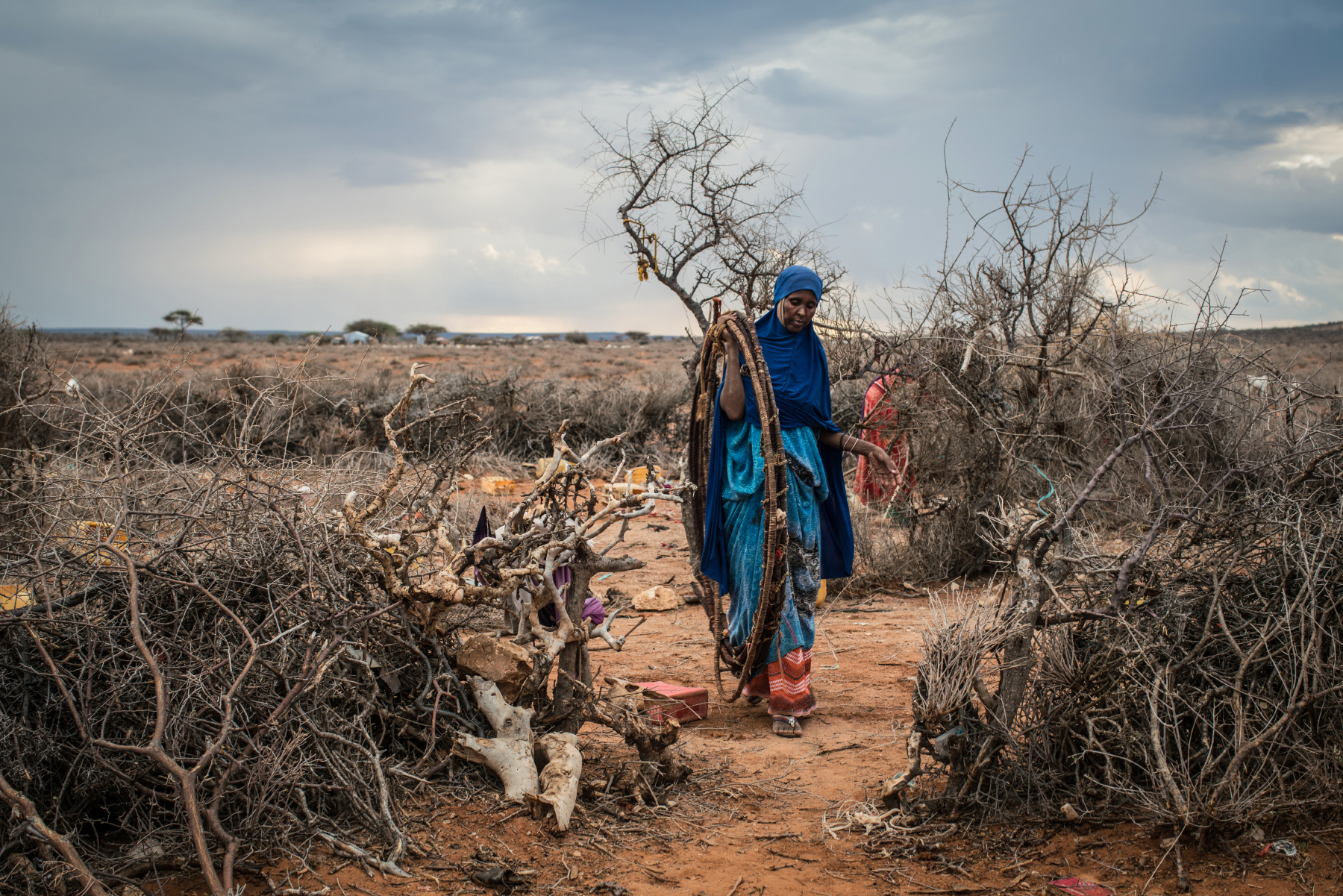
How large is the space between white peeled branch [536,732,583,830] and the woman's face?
2061 mm

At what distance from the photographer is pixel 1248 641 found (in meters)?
2.67

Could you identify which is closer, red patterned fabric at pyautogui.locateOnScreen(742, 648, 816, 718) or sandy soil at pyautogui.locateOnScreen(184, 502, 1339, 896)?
sandy soil at pyautogui.locateOnScreen(184, 502, 1339, 896)

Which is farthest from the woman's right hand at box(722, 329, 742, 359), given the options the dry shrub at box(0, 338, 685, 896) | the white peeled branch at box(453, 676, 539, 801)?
the white peeled branch at box(453, 676, 539, 801)

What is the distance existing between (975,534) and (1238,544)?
390 cm

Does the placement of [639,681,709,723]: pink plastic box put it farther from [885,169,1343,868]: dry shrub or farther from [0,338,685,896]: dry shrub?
[885,169,1343,868]: dry shrub

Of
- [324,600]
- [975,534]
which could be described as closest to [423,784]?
[324,600]

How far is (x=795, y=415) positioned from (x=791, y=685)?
48.2 inches

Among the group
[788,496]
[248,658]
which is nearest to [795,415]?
[788,496]

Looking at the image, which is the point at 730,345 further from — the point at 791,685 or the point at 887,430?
the point at 887,430

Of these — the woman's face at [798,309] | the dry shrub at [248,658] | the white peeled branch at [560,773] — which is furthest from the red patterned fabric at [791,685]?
the woman's face at [798,309]

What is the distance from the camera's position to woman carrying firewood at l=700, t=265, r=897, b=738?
400 centimetres

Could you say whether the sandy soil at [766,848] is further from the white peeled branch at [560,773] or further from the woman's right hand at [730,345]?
the woman's right hand at [730,345]

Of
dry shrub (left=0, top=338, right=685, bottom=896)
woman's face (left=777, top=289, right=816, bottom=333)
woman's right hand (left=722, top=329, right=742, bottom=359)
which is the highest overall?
woman's face (left=777, top=289, right=816, bottom=333)

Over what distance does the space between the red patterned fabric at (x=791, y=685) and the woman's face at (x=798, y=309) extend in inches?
58.0
